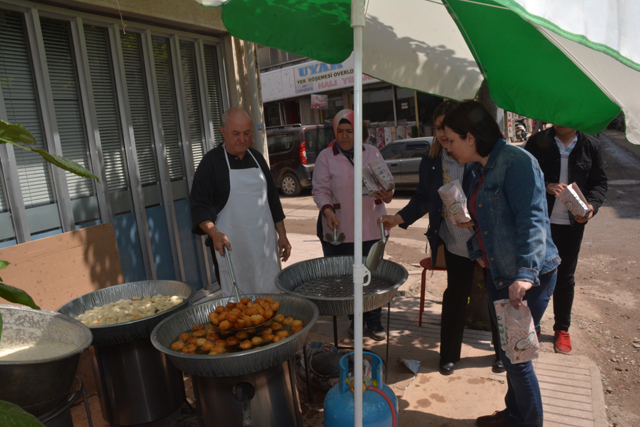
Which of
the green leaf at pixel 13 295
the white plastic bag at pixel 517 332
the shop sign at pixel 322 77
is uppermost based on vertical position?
the shop sign at pixel 322 77

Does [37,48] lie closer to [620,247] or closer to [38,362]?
[38,362]

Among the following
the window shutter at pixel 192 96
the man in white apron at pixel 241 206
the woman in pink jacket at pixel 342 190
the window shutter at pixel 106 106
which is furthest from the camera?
the window shutter at pixel 192 96

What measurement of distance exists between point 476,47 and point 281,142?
33.7ft

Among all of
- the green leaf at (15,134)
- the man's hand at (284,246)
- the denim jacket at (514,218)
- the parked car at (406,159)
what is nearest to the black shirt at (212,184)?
the man's hand at (284,246)

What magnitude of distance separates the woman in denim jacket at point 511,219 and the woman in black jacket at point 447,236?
2.19 ft

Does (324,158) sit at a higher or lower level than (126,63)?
lower

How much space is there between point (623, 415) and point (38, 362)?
133 inches

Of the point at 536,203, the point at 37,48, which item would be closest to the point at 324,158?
the point at 536,203

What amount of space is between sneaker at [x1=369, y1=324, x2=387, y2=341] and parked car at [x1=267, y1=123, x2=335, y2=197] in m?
8.68

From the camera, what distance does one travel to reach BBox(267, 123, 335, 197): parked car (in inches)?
494

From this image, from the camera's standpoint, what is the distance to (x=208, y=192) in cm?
342

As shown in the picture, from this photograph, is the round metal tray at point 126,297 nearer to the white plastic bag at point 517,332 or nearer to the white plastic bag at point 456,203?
the white plastic bag at point 456,203

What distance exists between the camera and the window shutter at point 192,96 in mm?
4964

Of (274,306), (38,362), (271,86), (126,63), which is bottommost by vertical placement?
(274,306)
